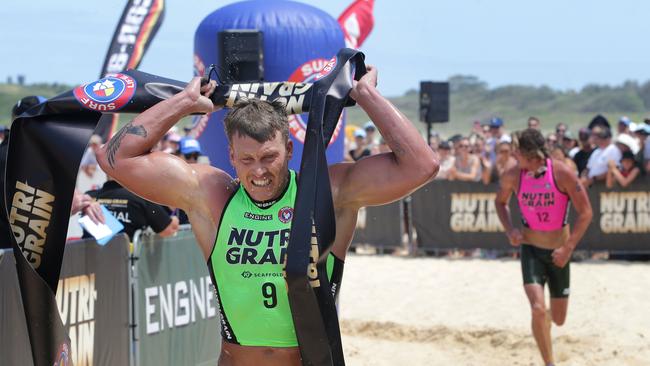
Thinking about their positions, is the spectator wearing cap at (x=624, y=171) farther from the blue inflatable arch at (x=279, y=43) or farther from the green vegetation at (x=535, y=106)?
the green vegetation at (x=535, y=106)

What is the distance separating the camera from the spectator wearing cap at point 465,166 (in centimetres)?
1554

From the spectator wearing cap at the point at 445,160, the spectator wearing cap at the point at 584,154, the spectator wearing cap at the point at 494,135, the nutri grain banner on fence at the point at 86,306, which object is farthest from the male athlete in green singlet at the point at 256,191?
the spectator wearing cap at the point at 494,135

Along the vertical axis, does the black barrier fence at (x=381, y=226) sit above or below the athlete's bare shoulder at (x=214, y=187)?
below

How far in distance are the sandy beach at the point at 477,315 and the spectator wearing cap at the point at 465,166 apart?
152 centimetres

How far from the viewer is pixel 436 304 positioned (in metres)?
11.9

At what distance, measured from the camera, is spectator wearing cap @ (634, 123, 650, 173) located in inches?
552

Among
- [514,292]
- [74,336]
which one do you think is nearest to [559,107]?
[514,292]

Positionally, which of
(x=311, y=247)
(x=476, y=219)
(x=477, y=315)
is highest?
(x=311, y=247)

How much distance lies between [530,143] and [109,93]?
16.9 ft

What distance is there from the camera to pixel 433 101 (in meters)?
17.5

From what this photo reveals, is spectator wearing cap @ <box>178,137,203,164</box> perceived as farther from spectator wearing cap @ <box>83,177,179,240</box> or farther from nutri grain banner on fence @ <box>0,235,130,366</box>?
nutri grain banner on fence @ <box>0,235,130,366</box>

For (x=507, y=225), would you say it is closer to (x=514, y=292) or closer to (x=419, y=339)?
(x=419, y=339)

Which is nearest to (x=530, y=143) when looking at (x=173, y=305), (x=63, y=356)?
(x=173, y=305)

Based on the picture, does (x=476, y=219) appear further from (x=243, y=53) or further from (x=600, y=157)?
(x=243, y=53)
